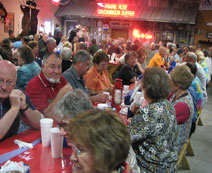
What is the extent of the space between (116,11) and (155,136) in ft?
45.8

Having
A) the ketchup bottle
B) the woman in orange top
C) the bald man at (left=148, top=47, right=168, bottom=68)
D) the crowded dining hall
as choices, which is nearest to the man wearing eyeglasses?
the crowded dining hall

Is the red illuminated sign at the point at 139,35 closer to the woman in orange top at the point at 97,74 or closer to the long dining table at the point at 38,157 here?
the woman in orange top at the point at 97,74

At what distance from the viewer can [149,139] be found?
177 centimetres

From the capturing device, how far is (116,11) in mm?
14648

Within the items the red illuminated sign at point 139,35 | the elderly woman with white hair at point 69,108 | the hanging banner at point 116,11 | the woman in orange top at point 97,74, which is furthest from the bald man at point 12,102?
the red illuminated sign at point 139,35

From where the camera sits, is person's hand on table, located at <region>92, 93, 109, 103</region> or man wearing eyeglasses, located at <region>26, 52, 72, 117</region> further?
person's hand on table, located at <region>92, 93, 109, 103</region>

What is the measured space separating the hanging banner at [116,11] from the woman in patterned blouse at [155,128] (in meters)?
13.4

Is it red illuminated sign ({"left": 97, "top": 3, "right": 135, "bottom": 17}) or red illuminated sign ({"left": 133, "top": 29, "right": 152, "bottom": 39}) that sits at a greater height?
red illuminated sign ({"left": 97, "top": 3, "right": 135, "bottom": 17})

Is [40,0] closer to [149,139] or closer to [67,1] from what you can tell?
[67,1]

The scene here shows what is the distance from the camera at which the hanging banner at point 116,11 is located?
568 inches

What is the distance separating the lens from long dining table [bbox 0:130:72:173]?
139cm

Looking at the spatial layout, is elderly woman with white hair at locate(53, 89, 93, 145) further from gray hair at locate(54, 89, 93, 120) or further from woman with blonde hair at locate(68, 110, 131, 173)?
woman with blonde hair at locate(68, 110, 131, 173)

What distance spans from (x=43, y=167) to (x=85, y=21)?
15.3m

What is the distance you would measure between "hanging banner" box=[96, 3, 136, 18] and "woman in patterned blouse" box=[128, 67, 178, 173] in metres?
13.4
